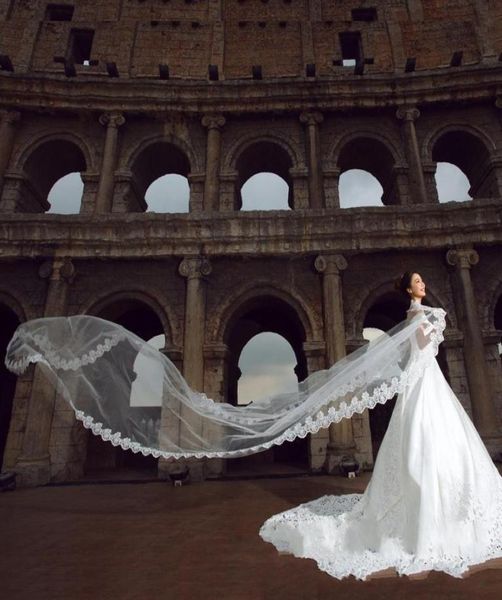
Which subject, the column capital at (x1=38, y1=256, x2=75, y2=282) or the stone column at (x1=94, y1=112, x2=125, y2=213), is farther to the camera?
Answer: the stone column at (x1=94, y1=112, x2=125, y2=213)

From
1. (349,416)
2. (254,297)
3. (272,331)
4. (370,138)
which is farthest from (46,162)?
(349,416)

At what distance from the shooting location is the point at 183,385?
504 centimetres

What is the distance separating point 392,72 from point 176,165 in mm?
7931

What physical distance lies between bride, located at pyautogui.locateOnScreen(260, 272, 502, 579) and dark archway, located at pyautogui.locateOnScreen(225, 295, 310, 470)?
749 cm

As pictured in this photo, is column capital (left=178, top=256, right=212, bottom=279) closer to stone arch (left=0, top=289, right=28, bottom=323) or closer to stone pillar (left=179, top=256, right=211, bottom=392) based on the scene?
stone pillar (left=179, top=256, right=211, bottom=392)

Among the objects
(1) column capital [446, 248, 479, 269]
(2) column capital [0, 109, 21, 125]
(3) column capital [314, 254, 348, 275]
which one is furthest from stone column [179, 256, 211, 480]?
(2) column capital [0, 109, 21, 125]

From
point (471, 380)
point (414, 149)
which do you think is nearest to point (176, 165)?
point (414, 149)

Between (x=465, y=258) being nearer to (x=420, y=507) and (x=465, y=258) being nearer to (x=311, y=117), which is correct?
(x=311, y=117)

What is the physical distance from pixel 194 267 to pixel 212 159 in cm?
410

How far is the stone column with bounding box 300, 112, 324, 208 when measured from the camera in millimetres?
11566

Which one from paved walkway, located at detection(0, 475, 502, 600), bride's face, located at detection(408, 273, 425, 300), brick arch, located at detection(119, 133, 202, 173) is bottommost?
paved walkway, located at detection(0, 475, 502, 600)

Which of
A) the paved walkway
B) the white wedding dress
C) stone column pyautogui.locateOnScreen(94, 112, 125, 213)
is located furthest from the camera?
stone column pyautogui.locateOnScreen(94, 112, 125, 213)

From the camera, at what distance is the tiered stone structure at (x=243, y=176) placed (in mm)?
9633

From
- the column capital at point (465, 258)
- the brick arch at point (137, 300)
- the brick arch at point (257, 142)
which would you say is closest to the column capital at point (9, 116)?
the brick arch at point (257, 142)
